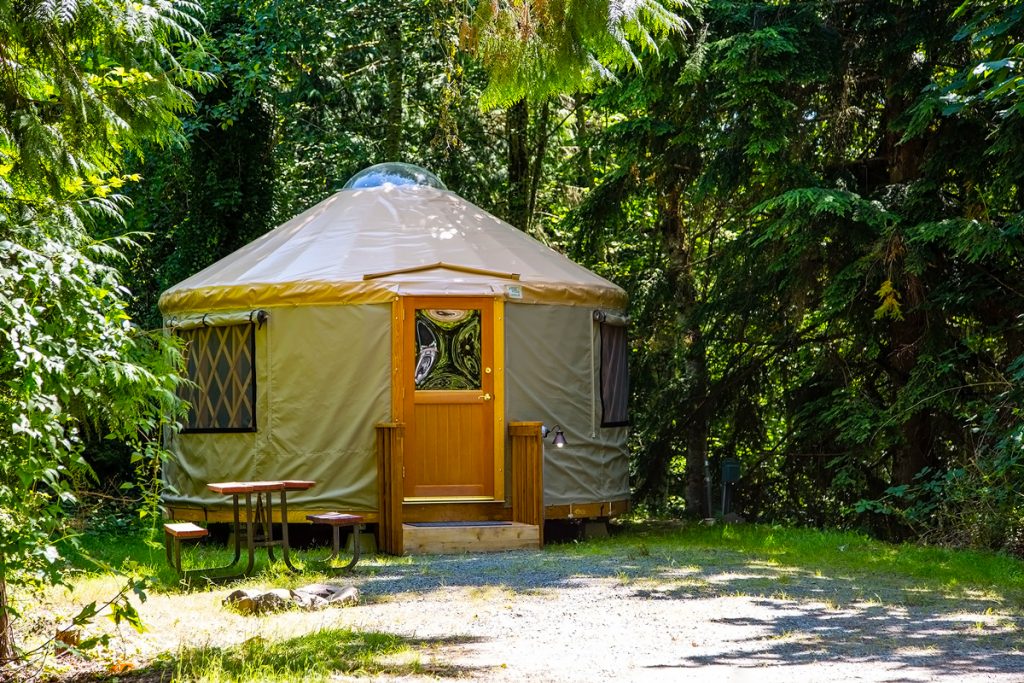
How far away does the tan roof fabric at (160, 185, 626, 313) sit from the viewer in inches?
282

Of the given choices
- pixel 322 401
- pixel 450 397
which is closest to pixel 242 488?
pixel 322 401

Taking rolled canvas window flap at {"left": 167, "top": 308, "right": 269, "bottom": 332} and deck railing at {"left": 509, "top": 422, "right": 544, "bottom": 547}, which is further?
rolled canvas window flap at {"left": 167, "top": 308, "right": 269, "bottom": 332}

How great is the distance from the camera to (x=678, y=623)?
15.0ft

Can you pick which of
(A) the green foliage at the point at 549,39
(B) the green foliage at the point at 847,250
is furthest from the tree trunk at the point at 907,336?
(A) the green foliage at the point at 549,39

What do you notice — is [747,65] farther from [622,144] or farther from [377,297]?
[377,297]

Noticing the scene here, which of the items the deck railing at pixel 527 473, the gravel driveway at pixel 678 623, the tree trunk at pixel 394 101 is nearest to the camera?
the gravel driveway at pixel 678 623

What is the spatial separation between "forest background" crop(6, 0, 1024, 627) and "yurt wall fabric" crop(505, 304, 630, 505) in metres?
1.30

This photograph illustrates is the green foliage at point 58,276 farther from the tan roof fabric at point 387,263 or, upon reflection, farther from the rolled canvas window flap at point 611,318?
the rolled canvas window flap at point 611,318

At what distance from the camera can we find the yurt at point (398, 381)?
23.3 feet

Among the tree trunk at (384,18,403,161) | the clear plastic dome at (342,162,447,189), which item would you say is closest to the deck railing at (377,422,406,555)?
the clear plastic dome at (342,162,447,189)

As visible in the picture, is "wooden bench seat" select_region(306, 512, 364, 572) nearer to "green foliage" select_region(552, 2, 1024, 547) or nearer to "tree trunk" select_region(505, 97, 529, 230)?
"green foliage" select_region(552, 2, 1024, 547)

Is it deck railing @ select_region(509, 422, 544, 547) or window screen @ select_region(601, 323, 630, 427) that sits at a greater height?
window screen @ select_region(601, 323, 630, 427)

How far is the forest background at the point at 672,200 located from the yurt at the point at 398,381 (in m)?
0.82

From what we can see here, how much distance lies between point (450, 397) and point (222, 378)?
4.86ft
